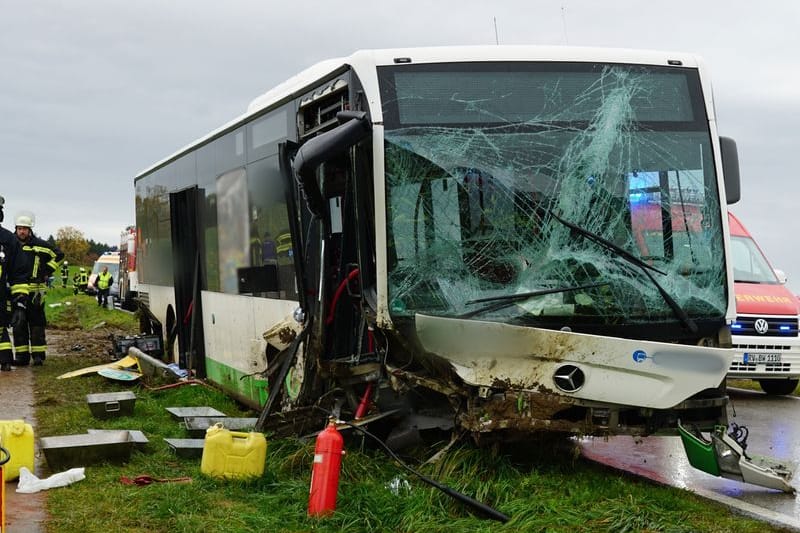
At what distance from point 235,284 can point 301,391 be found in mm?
3390

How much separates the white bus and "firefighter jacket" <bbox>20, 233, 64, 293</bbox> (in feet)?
31.6

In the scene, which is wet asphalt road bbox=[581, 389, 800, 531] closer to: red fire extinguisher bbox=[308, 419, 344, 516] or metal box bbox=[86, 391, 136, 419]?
red fire extinguisher bbox=[308, 419, 344, 516]

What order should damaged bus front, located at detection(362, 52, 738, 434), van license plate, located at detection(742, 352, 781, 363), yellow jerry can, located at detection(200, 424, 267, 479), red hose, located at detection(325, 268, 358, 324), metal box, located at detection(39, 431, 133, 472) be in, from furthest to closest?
van license plate, located at detection(742, 352, 781, 363) → metal box, located at detection(39, 431, 133, 472) → red hose, located at detection(325, 268, 358, 324) → yellow jerry can, located at detection(200, 424, 267, 479) → damaged bus front, located at detection(362, 52, 738, 434)

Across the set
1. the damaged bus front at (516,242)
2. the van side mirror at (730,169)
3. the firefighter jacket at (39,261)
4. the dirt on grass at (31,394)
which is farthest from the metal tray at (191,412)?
the firefighter jacket at (39,261)

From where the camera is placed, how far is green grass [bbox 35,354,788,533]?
6418 millimetres

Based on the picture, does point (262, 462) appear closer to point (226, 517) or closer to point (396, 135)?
point (226, 517)

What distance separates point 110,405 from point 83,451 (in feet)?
9.35

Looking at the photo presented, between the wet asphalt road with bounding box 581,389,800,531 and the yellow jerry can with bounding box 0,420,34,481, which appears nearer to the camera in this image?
the wet asphalt road with bounding box 581,389,800,531

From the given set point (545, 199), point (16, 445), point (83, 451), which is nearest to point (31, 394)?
point (83, 451)

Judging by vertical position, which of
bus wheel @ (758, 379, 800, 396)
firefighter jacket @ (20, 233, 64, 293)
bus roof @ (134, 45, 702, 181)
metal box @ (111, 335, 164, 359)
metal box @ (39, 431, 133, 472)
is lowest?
bus wheel @ (758, 379, 800, 396)

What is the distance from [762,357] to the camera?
1356 centimetres

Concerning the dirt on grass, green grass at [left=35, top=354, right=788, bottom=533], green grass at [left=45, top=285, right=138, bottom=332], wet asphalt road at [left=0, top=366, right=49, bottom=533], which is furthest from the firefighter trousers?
green grass at [left=45, top=285, right=138, bottom=332]

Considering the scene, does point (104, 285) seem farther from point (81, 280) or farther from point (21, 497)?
point (21, 497)

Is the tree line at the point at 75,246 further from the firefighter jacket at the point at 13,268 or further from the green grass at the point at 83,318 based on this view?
the firefighter jacket at the point at 13,268
